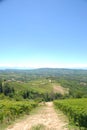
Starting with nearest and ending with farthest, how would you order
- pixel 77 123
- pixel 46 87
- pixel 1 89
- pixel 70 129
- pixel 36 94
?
1. pixel 70 129
2. pixel 77 123
3. pixel 1 89
4. pixel 36 94
5. pixel 46 87

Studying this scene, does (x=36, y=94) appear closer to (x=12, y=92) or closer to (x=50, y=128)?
(x=12, y=92)

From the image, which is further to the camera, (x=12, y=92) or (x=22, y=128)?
(x=12, y=92)

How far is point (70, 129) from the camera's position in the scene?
36.9 feet

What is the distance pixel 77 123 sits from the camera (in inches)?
A: 519

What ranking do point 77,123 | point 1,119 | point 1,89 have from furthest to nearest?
1. point 1,89
2. point 1,119
3. point 77,123

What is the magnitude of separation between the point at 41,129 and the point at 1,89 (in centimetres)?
9909

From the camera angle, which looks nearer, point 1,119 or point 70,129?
point 70,129

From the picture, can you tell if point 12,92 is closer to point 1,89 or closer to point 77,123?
point 1,89

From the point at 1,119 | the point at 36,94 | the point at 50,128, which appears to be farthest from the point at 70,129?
the point at 36,94

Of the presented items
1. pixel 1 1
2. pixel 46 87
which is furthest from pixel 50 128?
pixel 46 87

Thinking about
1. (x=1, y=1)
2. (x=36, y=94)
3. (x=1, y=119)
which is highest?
(x=1, y=1)

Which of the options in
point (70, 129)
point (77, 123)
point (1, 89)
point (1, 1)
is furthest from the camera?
point (1, 89)

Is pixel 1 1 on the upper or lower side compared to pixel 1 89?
upper

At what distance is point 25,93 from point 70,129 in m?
102
